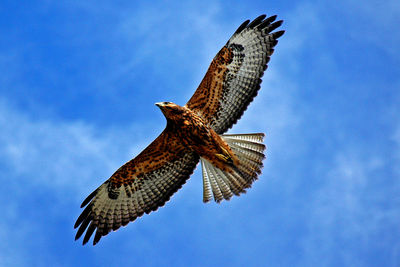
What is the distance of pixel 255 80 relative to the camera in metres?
13.1

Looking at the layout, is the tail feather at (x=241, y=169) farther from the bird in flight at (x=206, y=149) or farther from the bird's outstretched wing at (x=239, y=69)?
the bird's outstretched wing at (x=239, y=69)

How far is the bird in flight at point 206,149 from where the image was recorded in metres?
13.0

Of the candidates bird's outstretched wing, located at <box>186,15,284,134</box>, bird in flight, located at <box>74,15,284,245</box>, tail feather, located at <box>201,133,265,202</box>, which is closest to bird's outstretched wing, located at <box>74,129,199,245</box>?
bird in flight, located at <box>74,15,284,245</box>

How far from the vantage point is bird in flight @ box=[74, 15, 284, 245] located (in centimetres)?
1302

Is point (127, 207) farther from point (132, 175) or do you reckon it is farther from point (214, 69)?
point (214, 69)

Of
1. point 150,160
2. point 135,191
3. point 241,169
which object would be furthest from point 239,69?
point 135,191

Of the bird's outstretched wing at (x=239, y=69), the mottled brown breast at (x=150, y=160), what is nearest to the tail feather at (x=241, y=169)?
the bird's outstretched wing at (x=239, y=69)

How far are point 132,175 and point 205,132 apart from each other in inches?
75.4

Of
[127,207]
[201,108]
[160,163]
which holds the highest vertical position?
[201,108]

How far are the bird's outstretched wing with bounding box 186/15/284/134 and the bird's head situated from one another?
495 millimetres

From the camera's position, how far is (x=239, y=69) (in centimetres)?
1314

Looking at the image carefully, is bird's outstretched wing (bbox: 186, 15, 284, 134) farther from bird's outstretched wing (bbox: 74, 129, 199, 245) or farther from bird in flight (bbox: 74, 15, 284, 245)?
bird's outstretched wing (bbox: 74, 129, 199, 245)

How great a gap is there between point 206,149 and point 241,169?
34.1 inches

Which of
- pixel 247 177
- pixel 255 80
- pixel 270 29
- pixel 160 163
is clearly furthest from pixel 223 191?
pixel 270 29
